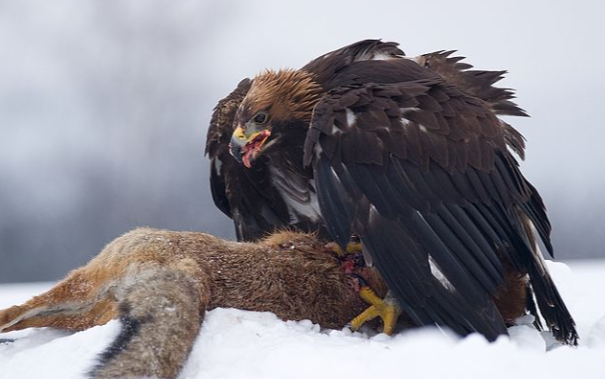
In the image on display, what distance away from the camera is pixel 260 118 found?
5324mm

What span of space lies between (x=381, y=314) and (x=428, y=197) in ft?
1.83

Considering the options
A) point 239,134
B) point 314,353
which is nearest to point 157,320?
point 314,353

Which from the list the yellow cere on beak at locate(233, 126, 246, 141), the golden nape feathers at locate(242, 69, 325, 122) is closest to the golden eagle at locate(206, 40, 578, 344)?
the golden nape feathers at locate(242, 69, 325, 122)

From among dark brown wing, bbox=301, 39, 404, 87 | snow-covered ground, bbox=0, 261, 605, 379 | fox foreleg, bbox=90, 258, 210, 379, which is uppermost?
dark brown wing, bbox=301, 39, 404, 87

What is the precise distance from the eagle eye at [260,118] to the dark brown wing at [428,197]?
0.79 meters

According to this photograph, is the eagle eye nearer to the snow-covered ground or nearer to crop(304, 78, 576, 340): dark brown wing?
crop(304, 78, 576, 340): dark brown wing

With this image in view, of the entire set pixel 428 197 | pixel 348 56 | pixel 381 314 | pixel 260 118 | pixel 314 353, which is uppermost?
pixel 348 56

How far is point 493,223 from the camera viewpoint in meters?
4.38

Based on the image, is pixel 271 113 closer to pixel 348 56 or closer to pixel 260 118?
pixel 260 118

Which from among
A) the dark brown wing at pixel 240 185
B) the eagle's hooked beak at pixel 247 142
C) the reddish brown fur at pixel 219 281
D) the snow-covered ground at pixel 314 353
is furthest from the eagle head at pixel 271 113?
the snow-covered ground at pixel 314 353

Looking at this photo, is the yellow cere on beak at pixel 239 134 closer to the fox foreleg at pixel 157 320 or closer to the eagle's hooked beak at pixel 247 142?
the eagle's hooked beak at pixel 247 142

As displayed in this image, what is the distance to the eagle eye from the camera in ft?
17.4

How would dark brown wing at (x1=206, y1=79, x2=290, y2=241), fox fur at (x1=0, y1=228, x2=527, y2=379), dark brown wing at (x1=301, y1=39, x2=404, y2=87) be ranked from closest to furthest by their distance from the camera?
fox fur at (x1=0, y1=228, x2=527, y2=379), dark brown wing at (x1=301, y1=39, x2=404, y2=87), dark brown wing at (x1=206, y1=79, x2=290, y2=241)

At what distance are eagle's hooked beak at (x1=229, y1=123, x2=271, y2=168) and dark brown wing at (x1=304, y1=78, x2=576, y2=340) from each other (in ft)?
2.53
